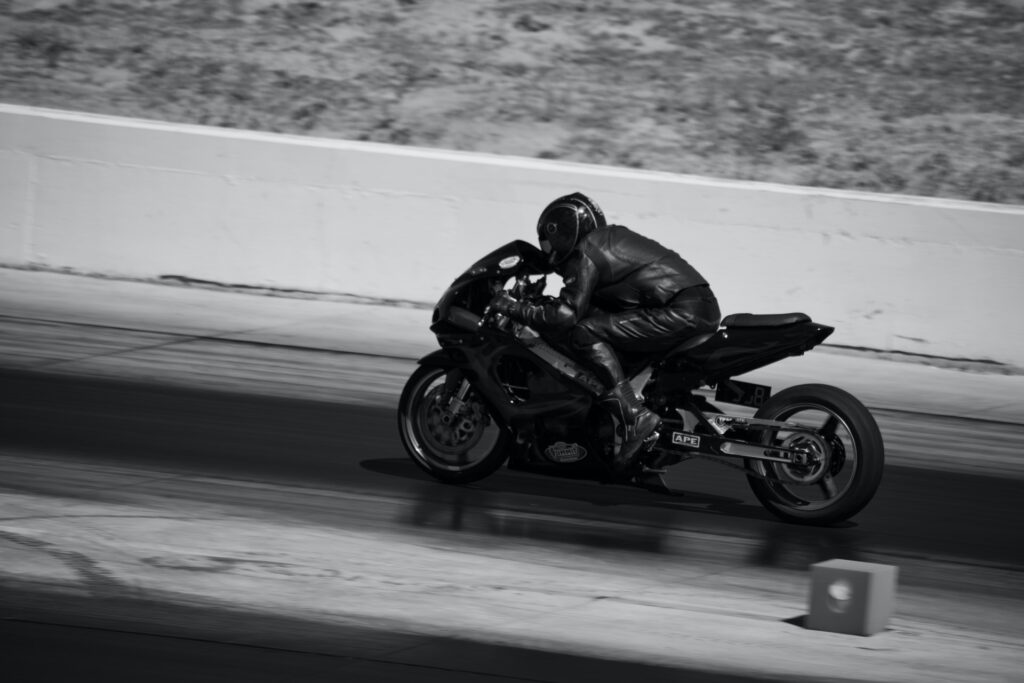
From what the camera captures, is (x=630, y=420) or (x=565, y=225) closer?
(x=630, y=420)

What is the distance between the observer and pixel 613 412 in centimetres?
880

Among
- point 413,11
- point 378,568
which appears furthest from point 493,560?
point 413,11

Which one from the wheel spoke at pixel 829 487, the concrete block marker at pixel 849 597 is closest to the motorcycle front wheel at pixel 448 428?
the wheel spoke at pixel 829 487

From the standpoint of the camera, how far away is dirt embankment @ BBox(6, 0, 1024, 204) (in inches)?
686

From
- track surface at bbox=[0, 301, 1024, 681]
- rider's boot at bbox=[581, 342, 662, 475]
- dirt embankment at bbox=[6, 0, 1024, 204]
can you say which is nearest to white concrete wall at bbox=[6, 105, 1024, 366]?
dirt embankment at bbox=[6, 0, 1024, 204]

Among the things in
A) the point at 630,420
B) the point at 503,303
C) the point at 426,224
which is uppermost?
the point at 426,224

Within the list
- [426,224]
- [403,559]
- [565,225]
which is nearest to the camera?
[403,559]

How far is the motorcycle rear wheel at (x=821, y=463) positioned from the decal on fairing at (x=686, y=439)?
0.29 metres

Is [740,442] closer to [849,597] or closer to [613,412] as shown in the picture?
[613,412]

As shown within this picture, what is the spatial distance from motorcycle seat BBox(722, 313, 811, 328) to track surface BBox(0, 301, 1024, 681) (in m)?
1.06

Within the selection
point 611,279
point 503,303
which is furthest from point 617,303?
point 503,303

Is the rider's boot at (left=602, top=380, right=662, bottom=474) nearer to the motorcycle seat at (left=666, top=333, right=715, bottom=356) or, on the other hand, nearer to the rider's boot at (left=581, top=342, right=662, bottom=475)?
the rider's boot at (left=581, top=342, right=662, bottom=475)

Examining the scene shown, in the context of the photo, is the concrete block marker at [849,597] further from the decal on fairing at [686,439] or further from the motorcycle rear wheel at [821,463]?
the decal on fairing at [686,439]

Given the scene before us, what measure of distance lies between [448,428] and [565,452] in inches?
30.9
